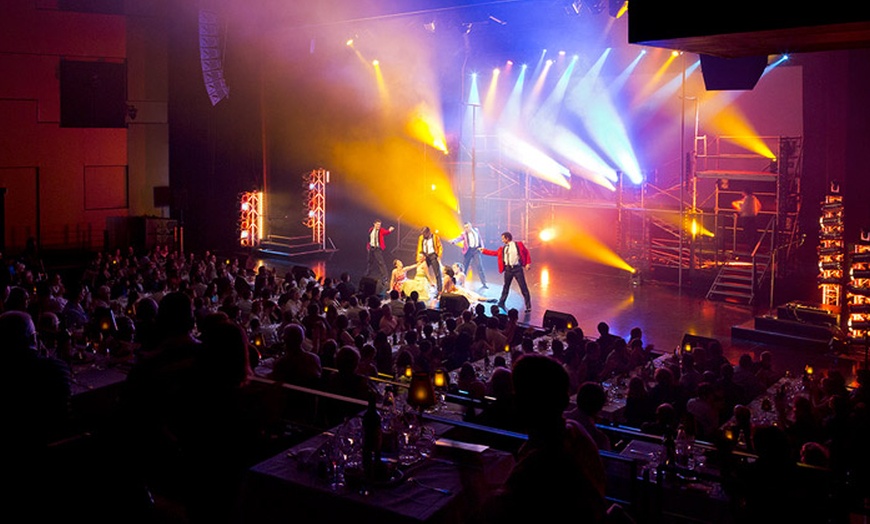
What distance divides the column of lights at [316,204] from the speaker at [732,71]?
16.3 m

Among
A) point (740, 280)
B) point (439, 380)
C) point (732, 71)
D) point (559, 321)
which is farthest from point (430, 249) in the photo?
point (732, 71)

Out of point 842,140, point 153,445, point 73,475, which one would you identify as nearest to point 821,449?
point 153,445

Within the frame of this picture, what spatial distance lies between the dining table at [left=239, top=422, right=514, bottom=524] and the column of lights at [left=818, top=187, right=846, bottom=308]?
11453 millimetres

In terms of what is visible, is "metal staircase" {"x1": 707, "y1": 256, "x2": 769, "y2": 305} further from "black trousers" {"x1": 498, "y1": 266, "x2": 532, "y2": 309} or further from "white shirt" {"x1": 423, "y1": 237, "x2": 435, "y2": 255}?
"white shirt" {"x1": 423, "y1": 237, "x2": 435, "y2": 255}

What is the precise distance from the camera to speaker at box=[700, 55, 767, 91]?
5.84m

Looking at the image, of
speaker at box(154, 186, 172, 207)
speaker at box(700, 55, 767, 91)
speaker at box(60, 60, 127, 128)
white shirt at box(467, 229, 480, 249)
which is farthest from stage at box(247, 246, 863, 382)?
speaker at box(700, 55, 767, 91)

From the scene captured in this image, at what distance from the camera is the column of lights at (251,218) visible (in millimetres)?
21625

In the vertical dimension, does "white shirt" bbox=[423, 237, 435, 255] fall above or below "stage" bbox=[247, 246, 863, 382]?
above

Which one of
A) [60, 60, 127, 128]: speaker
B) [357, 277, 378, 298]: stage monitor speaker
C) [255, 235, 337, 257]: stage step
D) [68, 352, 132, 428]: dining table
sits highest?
[60, 60, 127, 128]: speaker

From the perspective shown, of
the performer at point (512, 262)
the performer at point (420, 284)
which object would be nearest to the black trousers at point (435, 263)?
the performer at point (420, 284)

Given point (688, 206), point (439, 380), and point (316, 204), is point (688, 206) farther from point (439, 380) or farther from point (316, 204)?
point (439, 380)

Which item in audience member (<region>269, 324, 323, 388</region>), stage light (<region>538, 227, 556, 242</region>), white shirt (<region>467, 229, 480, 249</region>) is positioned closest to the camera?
audience member (<region>269, 324, 323, 388</region>)

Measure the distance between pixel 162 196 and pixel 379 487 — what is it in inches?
780

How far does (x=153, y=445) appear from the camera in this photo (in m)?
3.78
